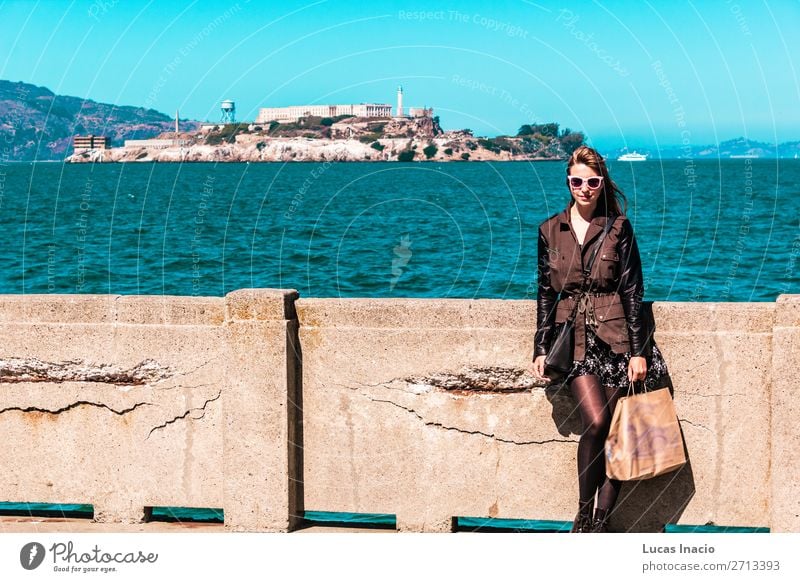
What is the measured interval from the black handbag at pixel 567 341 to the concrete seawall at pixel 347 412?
0.42 meters

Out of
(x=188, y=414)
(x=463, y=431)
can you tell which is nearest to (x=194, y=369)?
(x=188, y=414)

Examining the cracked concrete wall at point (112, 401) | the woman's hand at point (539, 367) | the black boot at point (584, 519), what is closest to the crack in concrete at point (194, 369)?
the cracked concrete wall at point (112, 401)

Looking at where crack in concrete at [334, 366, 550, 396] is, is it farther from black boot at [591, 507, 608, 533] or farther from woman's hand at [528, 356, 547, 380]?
black boot at [591, 507, 608, 533]

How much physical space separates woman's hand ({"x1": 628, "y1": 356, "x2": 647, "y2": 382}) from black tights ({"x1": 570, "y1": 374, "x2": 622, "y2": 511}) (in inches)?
5.4

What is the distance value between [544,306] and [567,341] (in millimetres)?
236

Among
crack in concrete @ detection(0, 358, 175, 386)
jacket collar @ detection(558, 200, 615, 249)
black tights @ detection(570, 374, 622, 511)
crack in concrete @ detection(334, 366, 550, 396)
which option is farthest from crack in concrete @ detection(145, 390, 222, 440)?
jacket collar @ detection(558, 200, 615, 249)

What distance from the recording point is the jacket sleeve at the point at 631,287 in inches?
226

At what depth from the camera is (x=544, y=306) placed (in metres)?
5.87

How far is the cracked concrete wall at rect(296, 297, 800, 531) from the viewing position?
19.9 ft

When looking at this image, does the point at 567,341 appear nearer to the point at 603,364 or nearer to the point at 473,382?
the point at 603,364

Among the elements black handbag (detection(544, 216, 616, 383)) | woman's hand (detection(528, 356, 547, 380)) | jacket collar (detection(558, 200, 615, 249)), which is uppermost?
jacket collar (detection(558, 200, 615, 249))

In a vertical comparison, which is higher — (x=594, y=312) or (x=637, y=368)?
(x=594, y=312)

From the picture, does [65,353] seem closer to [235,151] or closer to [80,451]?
[80,451]

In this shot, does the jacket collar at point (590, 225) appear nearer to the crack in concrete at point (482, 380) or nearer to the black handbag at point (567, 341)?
the black handbag at point (567, 341)
